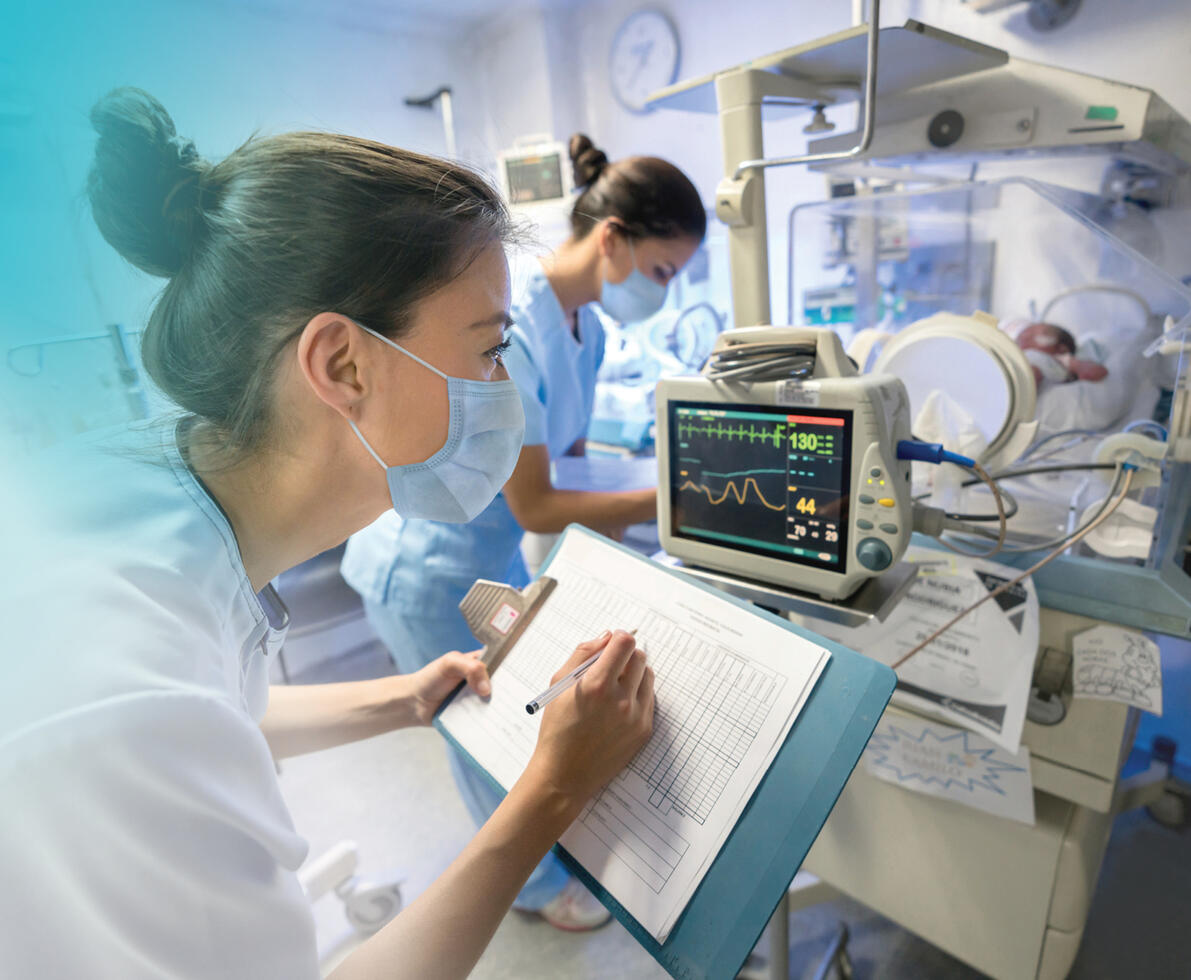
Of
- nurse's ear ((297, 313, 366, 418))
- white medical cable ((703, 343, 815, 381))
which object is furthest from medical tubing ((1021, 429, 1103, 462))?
nurse's ear ((297, 313, 366, 418))

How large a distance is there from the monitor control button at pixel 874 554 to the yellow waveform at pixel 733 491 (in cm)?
12

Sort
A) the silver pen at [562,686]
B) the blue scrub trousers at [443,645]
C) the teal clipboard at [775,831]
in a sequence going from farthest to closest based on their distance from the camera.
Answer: the blue scrub trousers at [443,645] → the silver pen at [562,686] → the teal clipboard at [775,831]

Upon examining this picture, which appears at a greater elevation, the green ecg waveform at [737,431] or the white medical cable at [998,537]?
the green ecg waveform at [737,431]

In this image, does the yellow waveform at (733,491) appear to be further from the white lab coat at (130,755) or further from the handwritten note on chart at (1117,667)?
the white lab coat at (130,755)

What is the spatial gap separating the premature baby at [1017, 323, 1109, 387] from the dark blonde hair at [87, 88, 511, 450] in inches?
56.2

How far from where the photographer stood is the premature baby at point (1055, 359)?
151 centimetres

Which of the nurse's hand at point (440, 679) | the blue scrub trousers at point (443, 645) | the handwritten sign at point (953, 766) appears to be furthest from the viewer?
the blue scrub trousers at point (443, 645)

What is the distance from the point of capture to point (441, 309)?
0.70 metres

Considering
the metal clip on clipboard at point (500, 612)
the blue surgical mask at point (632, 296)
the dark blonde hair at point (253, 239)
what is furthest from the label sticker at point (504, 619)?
the blue surgical mask at point (632, 296)

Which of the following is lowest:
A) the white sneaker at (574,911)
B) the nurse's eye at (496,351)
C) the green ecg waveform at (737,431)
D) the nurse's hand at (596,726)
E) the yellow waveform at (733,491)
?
the white sneaker at (574,911)

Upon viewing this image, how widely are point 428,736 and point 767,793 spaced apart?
2.00 meters

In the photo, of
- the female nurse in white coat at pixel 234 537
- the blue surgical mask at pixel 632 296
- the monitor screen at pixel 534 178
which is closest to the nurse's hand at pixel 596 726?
the female nurse in white coat at pixel 234 537

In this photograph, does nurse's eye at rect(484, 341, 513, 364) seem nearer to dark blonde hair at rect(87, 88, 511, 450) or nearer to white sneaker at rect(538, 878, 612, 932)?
dark blonde hair at rect(87, 88, 511, 450)

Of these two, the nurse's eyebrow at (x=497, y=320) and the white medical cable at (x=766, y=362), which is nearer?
the nurse's eyebrow at (x=497, y=320)
